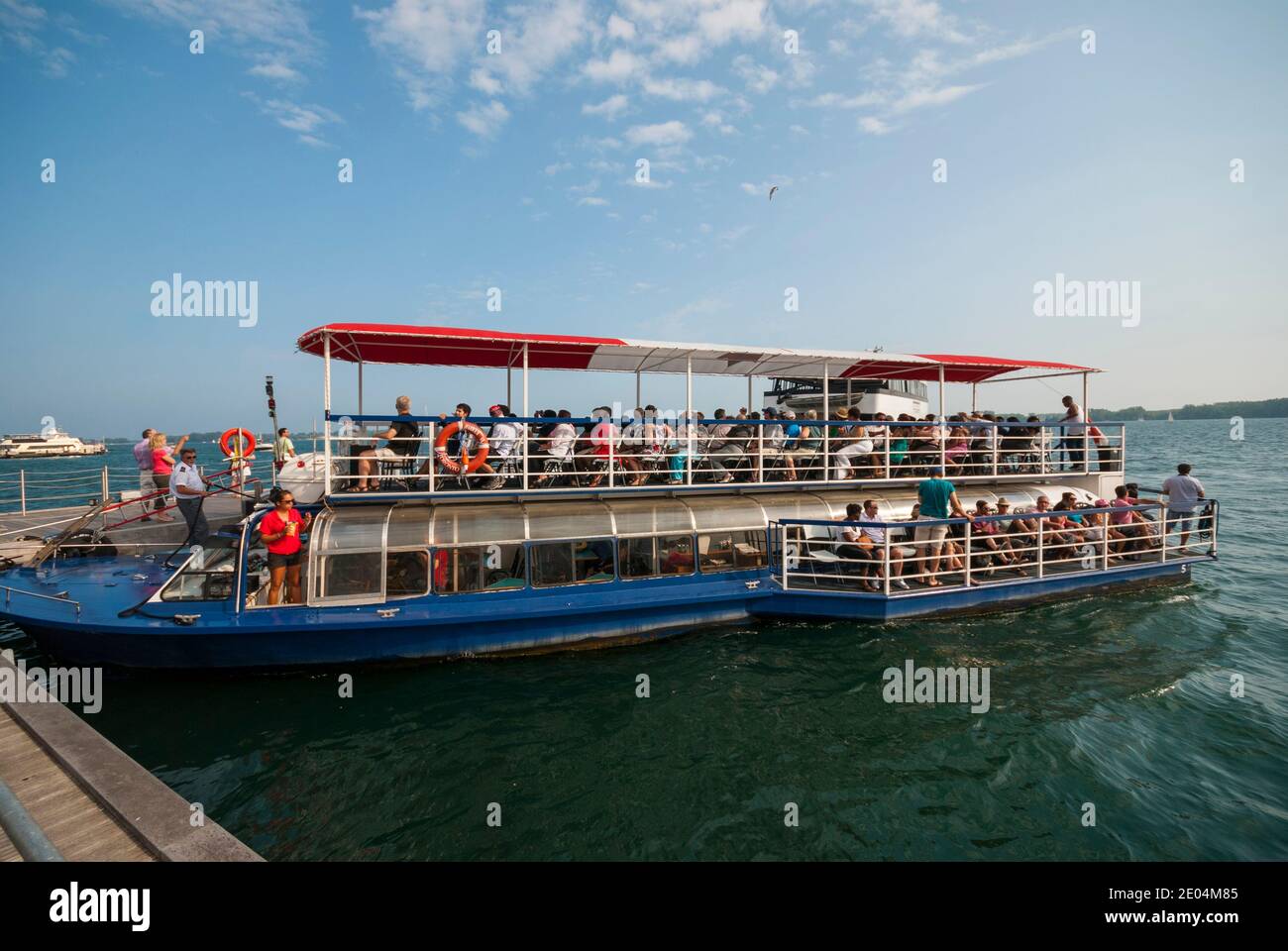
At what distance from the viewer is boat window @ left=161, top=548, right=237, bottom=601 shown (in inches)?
354

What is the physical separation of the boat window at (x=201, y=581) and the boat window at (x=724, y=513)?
7.57 metres

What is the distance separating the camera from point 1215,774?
6953 mm

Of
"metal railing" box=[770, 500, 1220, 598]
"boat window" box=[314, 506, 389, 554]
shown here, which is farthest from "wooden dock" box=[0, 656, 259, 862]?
"metal railing" box=[770, 500, 1220, 598]

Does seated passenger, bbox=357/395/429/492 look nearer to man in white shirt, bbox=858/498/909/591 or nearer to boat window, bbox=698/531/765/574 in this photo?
boat window, bbox=698/531/765/574

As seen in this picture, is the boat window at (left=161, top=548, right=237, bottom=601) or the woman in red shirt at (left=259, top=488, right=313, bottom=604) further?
the boat window at (left=161, top=548, right=237, bottom=601)

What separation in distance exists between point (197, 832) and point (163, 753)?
10.4ft

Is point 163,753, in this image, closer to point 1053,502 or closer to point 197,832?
point 197,832

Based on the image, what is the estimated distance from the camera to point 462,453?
10305 millimetres

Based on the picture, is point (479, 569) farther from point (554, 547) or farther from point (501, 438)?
point (501, 438)
